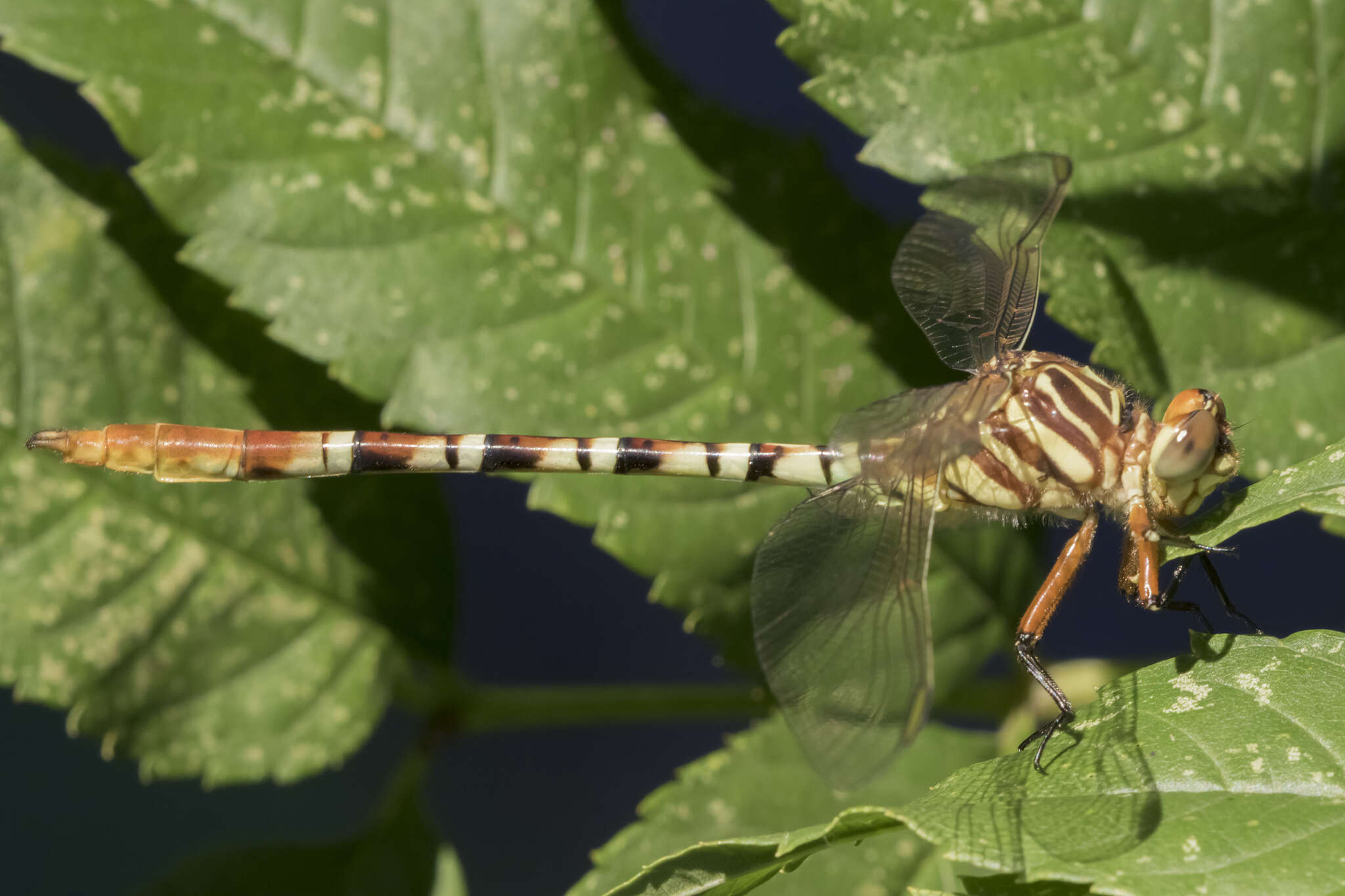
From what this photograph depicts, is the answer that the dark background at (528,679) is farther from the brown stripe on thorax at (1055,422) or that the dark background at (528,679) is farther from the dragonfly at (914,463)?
A: the brown stripe on thorax at (1055,422)

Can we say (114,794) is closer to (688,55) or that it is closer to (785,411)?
(785,411)

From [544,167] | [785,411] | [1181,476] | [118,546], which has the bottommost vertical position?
[118,546]

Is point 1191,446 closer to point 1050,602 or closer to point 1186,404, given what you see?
point 1186,404

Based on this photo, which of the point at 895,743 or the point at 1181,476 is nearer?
the point at 895,743

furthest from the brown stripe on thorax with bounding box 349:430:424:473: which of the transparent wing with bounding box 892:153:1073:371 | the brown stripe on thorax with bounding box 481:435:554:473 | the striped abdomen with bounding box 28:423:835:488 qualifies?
the transparent wing with bounding box 892:153:1073:371

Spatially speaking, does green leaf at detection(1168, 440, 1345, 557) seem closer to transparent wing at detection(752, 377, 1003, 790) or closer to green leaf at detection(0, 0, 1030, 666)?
transparent wing at detection(752, 377, 1003, 790)

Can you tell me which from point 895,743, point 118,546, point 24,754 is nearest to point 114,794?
point 24,754

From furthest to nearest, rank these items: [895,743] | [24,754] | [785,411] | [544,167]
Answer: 1. [24,754]
2. [785,411]
3. [544,167]
4. [895,743]

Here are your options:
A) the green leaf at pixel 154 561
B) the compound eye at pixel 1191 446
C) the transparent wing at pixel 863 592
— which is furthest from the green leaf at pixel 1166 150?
the green leaf at pixel 154 561
